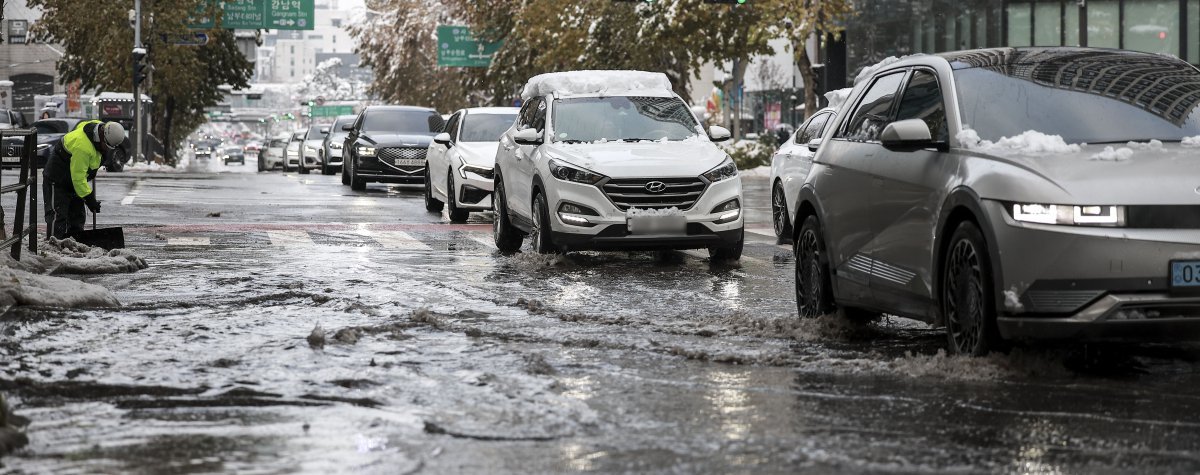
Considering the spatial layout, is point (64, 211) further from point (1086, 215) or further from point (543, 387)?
point (1086, 215)

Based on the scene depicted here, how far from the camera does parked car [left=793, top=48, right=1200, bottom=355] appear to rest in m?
7.14

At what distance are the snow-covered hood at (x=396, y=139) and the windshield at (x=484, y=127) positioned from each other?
24.0ft

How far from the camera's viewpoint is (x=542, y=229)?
15031 millimetres

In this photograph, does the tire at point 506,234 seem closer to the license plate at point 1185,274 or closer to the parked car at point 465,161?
the parked car at point 465,161

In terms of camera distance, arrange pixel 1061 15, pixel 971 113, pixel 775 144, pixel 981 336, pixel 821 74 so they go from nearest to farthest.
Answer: pixel 981 336 < pixel 971 113 < pixel 775 144 < pixel 1061 15 < pixel 821 74

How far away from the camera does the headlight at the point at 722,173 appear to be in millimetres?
14836

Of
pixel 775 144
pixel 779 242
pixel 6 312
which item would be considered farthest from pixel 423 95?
pixel 6 312

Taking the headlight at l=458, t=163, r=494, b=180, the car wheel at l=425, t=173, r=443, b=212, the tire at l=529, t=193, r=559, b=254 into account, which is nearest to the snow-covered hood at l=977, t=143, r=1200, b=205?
the tire at l=529, t=193, r=559, b=254

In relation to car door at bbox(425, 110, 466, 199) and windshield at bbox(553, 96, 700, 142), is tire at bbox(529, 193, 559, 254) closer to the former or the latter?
windshield at bbox(553, 96, 700, 142)

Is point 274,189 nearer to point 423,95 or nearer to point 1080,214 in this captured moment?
point 1080,214

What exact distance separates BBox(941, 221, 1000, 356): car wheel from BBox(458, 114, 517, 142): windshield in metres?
15.1

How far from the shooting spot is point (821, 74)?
192ft

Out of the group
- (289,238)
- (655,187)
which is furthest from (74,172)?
(655,187)

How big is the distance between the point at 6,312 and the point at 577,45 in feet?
134
